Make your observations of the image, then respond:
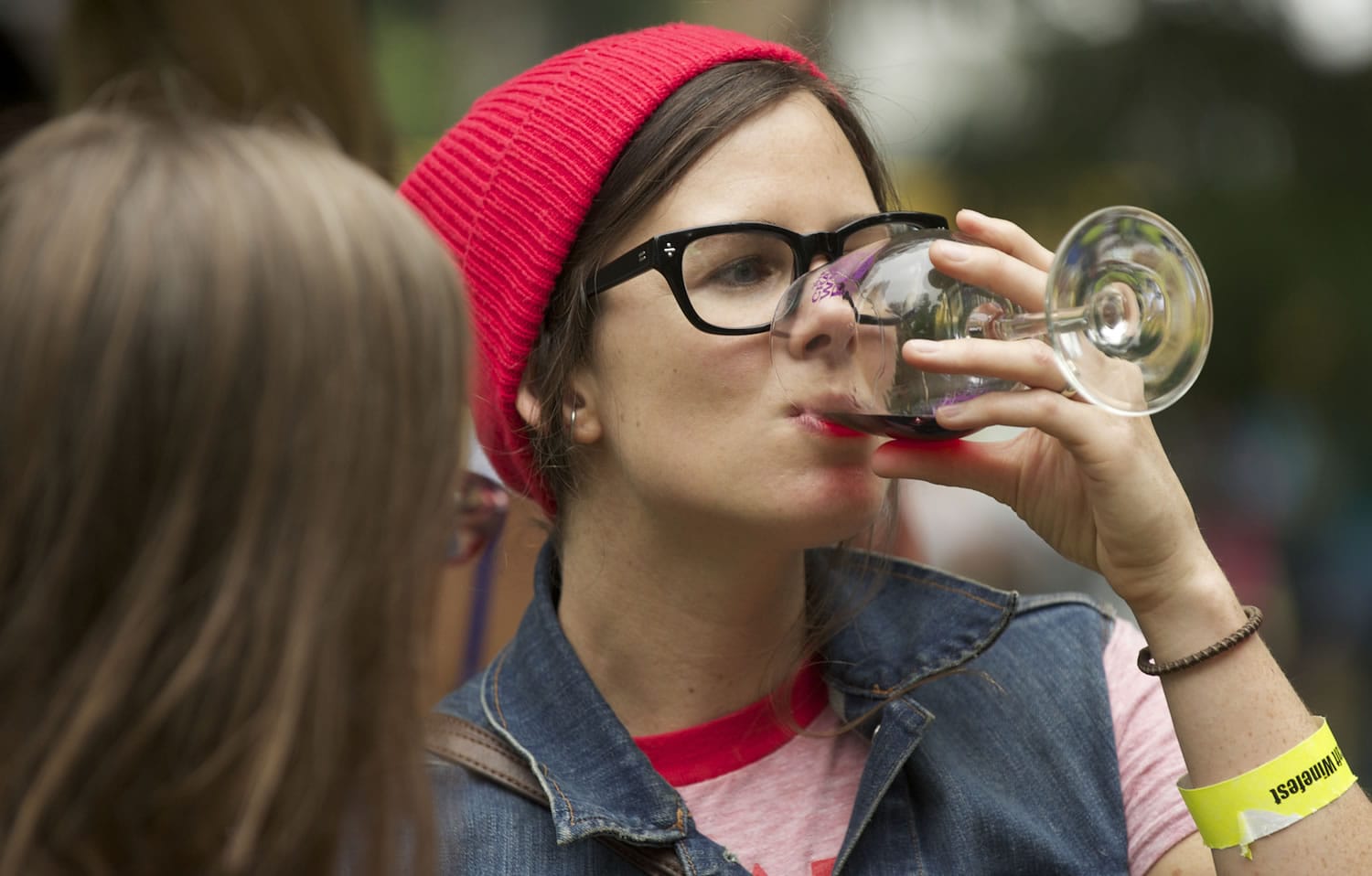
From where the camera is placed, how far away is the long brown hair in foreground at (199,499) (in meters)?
1.21

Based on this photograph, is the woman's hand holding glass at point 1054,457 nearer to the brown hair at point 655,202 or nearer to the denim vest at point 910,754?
the denim vest at point 910,754

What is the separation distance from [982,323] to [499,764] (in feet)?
3.06

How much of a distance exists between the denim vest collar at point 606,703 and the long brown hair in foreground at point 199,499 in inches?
22.5

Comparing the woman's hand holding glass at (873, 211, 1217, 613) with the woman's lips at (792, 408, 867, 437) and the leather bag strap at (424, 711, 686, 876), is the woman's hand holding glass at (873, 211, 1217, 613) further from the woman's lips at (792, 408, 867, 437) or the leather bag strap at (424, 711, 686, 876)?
the leather bag strap at (424, 711, 686, 876)

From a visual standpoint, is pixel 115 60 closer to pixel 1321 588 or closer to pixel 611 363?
pixel 611 363

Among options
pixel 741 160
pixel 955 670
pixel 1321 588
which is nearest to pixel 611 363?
pixel 741 160

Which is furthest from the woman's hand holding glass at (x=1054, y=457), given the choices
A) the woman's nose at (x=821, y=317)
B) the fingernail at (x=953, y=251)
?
the woman's nose at (x=821, y=317)

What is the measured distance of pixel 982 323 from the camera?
1.90 m

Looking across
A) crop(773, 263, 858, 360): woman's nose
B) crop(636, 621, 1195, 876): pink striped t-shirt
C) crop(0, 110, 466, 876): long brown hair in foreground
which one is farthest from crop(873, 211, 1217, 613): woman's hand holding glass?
crop(0, 110, 466, 876): long brown hair in foreground

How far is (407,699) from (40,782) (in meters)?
0.35

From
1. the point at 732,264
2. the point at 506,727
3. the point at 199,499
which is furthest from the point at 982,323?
the point at 199,499

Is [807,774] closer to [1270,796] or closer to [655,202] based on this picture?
[1270,796]

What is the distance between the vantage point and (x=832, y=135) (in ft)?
7.18

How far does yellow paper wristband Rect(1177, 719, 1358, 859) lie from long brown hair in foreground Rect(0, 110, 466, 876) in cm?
104
